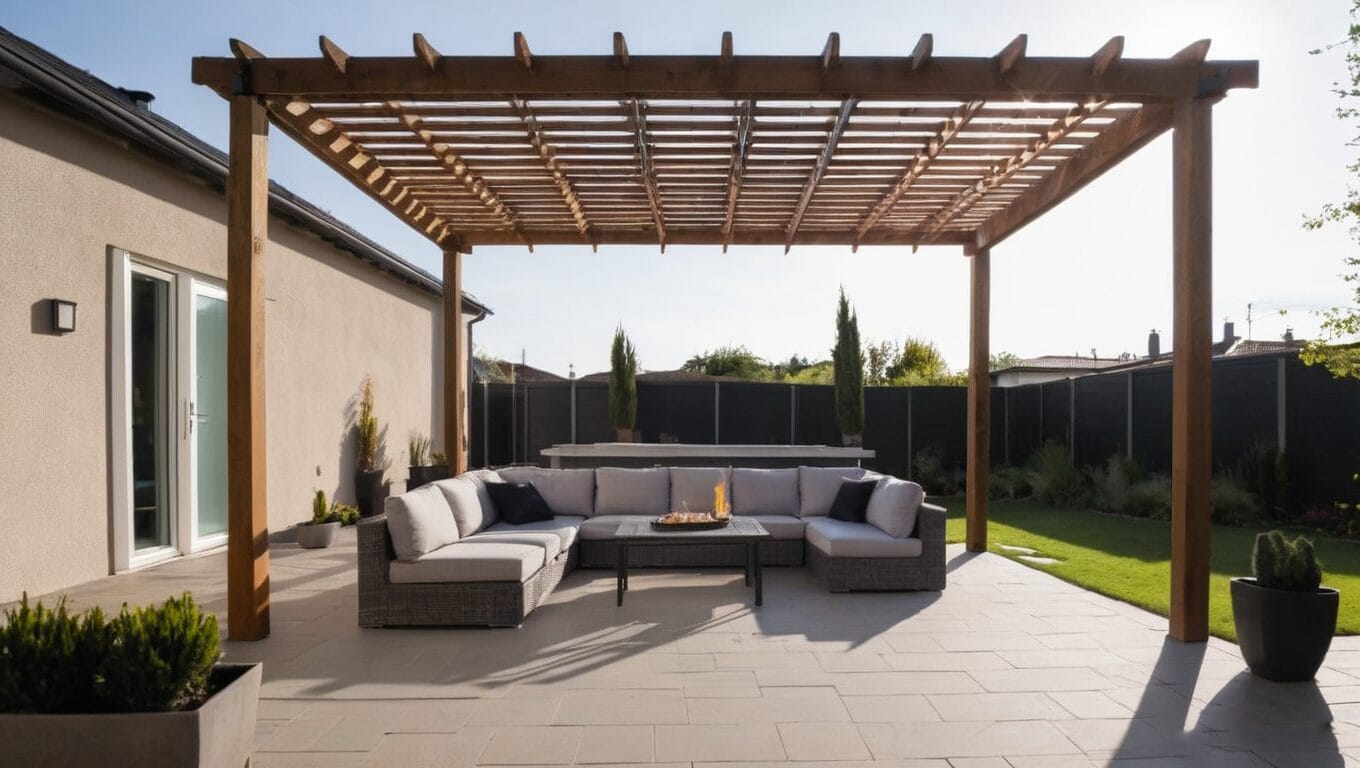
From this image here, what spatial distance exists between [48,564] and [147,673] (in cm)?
416

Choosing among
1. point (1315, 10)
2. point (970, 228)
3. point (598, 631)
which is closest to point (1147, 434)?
point (970, 228)

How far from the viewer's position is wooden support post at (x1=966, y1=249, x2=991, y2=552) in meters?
8.20

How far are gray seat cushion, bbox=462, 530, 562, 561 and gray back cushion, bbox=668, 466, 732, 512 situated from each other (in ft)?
5.34

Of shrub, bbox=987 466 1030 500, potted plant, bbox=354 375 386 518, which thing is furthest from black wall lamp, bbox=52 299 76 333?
shrub, bbox=987 466 1030 500

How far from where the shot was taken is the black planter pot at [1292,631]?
4047 millimetres

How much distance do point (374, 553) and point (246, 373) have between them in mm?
1336

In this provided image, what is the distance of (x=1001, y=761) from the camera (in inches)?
126

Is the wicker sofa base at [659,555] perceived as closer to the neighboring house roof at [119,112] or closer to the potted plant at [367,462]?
the potted plant at [367,462]

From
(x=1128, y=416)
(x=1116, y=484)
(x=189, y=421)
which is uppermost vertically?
(x=189, y=421)

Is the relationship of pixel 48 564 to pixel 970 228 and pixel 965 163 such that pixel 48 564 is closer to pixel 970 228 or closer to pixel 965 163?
pixel 965 163

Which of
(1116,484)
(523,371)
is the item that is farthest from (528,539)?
(523,371)

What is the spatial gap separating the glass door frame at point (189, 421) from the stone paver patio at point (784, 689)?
1.22 metres

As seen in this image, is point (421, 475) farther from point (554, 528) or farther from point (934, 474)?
point (934, 474)

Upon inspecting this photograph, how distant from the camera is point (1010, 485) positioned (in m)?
13.4
